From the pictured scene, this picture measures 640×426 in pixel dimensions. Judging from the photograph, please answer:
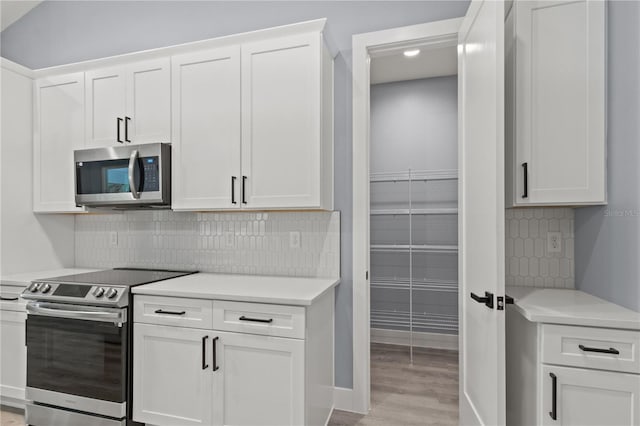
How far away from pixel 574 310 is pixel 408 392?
1474 millimetres

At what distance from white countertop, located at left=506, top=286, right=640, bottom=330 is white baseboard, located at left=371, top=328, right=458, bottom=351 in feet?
6.11

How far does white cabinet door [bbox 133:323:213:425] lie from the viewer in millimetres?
1860

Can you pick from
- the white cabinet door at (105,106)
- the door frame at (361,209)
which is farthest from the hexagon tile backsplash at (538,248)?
the white cabinet door at (105,106)

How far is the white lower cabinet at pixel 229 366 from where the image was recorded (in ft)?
5.66

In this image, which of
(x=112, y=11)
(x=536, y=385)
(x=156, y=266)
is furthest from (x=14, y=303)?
(x=536, y=385)

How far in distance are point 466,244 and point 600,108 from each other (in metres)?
0.90

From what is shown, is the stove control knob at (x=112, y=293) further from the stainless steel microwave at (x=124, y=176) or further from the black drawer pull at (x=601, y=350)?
the black drawer pull at (x=601, y=350)

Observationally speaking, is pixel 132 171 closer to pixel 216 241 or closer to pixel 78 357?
pixel 216 241

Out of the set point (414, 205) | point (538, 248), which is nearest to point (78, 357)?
point (538, 248)

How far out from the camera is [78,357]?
1.99 m

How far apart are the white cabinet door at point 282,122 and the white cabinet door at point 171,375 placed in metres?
0.88

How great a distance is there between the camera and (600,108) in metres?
1.61

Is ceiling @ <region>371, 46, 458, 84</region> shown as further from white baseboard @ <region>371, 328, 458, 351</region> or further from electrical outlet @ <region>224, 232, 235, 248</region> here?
white baseboard @ <region>371, 328, 458, 351</region>

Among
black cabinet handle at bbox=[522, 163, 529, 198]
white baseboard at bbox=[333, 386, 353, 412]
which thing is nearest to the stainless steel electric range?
white baseboard at bbox=[333, 386, 353, 412]
